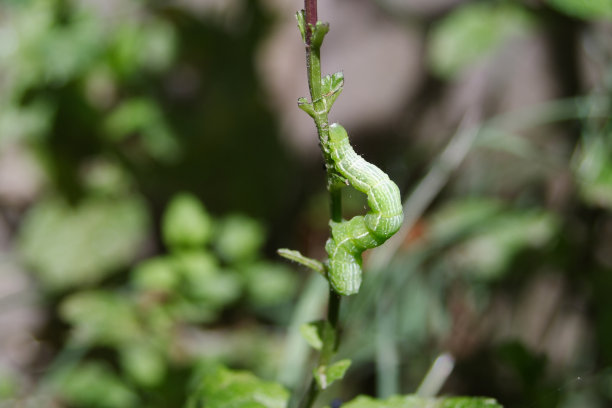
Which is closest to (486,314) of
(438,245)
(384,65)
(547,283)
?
(547,283)

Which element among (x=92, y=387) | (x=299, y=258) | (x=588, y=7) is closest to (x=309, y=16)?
(x=299, y=258)

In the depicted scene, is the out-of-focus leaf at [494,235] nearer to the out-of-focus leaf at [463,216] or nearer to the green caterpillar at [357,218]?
the out-of-focus leaf at [463,216]

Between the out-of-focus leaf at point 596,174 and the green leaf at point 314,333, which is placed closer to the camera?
the green leaf at point 314,333

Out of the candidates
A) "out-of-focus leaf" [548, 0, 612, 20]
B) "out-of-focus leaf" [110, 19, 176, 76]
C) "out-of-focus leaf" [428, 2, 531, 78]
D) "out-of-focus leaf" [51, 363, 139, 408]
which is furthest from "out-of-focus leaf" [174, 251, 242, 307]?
"out-of-focus leaf" [548, 0, 612, 20]

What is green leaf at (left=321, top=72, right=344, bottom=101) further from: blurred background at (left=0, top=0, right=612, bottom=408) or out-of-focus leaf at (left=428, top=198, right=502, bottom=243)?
out-of-focus leaf at (left=428, top=198, right=502, bottom=243)

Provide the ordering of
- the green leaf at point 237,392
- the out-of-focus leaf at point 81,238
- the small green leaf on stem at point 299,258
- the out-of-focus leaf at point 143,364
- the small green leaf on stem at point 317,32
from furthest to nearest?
the out-of-focus leaf at point 81,238 → the out-of-focus leaf at point 143,364 → the green leaf at point 237,392 → the small green leaf on stem at point 299,258 → the small green leaf on stem at point 317,32

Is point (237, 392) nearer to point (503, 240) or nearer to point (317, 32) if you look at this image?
point (317, 32)

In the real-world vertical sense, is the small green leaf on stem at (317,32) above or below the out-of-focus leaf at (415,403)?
above

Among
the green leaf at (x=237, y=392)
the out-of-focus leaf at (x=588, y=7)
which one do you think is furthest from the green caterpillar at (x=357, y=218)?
the out-of-focus leaf at (x=588, y=7)
